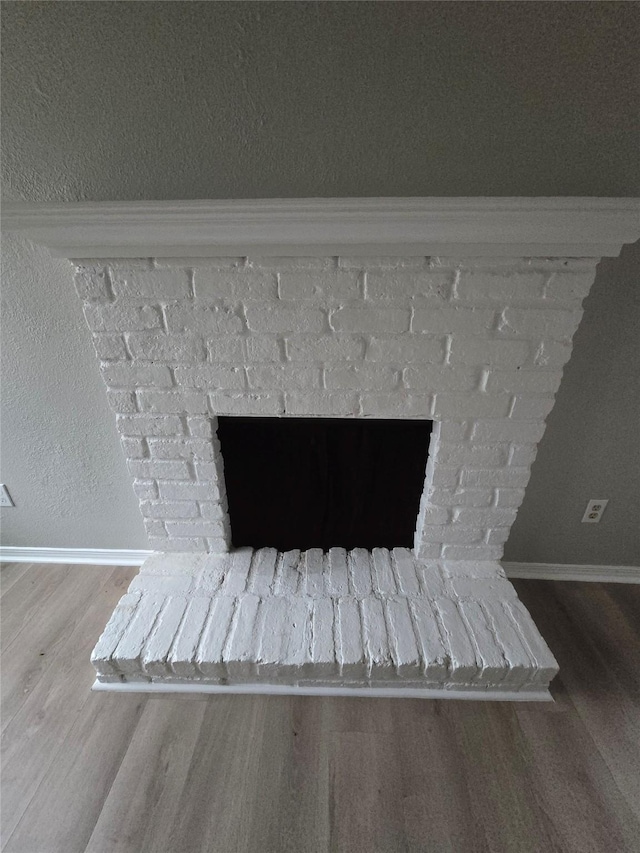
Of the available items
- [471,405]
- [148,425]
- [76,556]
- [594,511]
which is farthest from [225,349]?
[594,511]

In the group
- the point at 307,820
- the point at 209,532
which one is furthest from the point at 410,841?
the point at 209,532

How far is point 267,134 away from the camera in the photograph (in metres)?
0.98

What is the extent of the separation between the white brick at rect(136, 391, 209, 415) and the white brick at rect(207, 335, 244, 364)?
134 millimetres

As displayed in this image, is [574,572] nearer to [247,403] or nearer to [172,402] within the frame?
[247,403]

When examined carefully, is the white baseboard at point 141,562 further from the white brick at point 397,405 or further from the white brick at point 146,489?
the white brick at point 397,405

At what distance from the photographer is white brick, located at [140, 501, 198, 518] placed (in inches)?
56.4

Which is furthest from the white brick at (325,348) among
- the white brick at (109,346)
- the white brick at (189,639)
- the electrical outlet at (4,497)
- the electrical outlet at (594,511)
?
the electrical outlet at (4,497)

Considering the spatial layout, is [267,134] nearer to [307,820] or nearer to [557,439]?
[557,439]

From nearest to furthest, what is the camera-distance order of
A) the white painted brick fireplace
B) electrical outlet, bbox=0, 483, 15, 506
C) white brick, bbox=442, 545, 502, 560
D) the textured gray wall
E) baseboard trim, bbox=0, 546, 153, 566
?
the textured gray wall < the white painted brick fireplace < white brick, bbox=442, 545, 502, 560 < electrical outlet, bbox=0, 483, 15, 506 < baseboard trim, bbox=0, 546, 153, 566

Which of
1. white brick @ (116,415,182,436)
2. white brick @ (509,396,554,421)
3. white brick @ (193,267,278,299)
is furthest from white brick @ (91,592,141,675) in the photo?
white brick @ (509,396,554,421)

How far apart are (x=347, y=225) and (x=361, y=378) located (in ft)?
1.32

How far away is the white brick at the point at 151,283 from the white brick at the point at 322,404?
41 cm

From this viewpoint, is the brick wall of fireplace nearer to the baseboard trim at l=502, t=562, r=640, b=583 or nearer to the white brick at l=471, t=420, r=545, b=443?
the white brick at l=471, t=420, r=545, b=443

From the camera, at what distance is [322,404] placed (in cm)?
125
